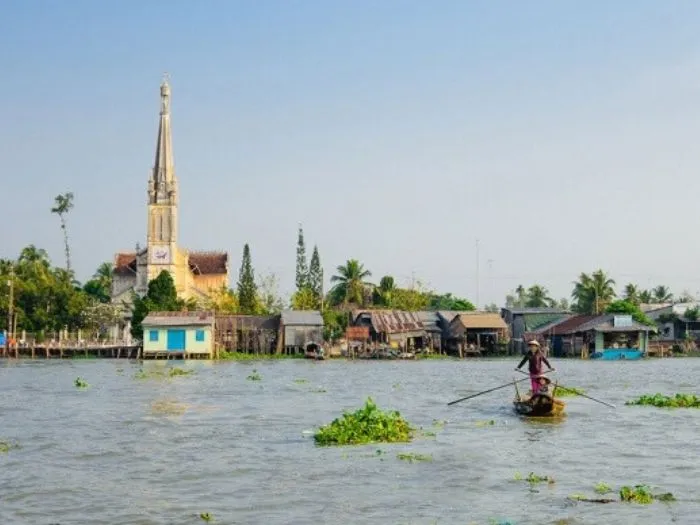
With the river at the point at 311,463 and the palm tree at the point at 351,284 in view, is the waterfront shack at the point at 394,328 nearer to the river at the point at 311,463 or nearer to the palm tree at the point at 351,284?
the palm tree at the point at 351,284

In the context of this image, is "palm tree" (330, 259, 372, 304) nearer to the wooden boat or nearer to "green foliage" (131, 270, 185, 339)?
"green foliage" (131, 270, 185, 339)

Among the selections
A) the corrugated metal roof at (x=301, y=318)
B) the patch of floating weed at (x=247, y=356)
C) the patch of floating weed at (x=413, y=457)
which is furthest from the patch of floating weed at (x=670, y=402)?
the corrugated metal roof at (x=301, y=318)

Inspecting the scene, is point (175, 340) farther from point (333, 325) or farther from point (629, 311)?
point (629, 311)

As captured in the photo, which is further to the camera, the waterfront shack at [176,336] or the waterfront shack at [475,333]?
the waterfront shack at [475,333]

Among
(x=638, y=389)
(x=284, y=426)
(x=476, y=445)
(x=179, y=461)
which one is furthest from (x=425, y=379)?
(x=179, y=461)

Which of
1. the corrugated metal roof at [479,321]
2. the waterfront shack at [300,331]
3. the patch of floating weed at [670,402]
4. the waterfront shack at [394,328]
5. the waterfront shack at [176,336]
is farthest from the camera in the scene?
the corrugated metal roof at [479,321]

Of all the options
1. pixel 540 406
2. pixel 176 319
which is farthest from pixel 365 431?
pixel 176 319

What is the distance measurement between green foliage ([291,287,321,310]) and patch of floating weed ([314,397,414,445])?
5620cm

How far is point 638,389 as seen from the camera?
35156 millimetres

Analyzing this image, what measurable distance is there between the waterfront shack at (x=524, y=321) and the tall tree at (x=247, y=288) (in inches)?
812

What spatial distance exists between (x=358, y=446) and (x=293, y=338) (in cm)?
4767

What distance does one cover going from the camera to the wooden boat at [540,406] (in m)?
21.6

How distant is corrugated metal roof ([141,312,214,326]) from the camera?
60031mm

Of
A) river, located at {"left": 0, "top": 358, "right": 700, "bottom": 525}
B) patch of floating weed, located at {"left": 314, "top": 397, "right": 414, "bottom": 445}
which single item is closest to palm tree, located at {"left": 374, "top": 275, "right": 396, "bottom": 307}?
river, located at {"left": 0, "top": 358, "right": 700, "bottom": 525}
